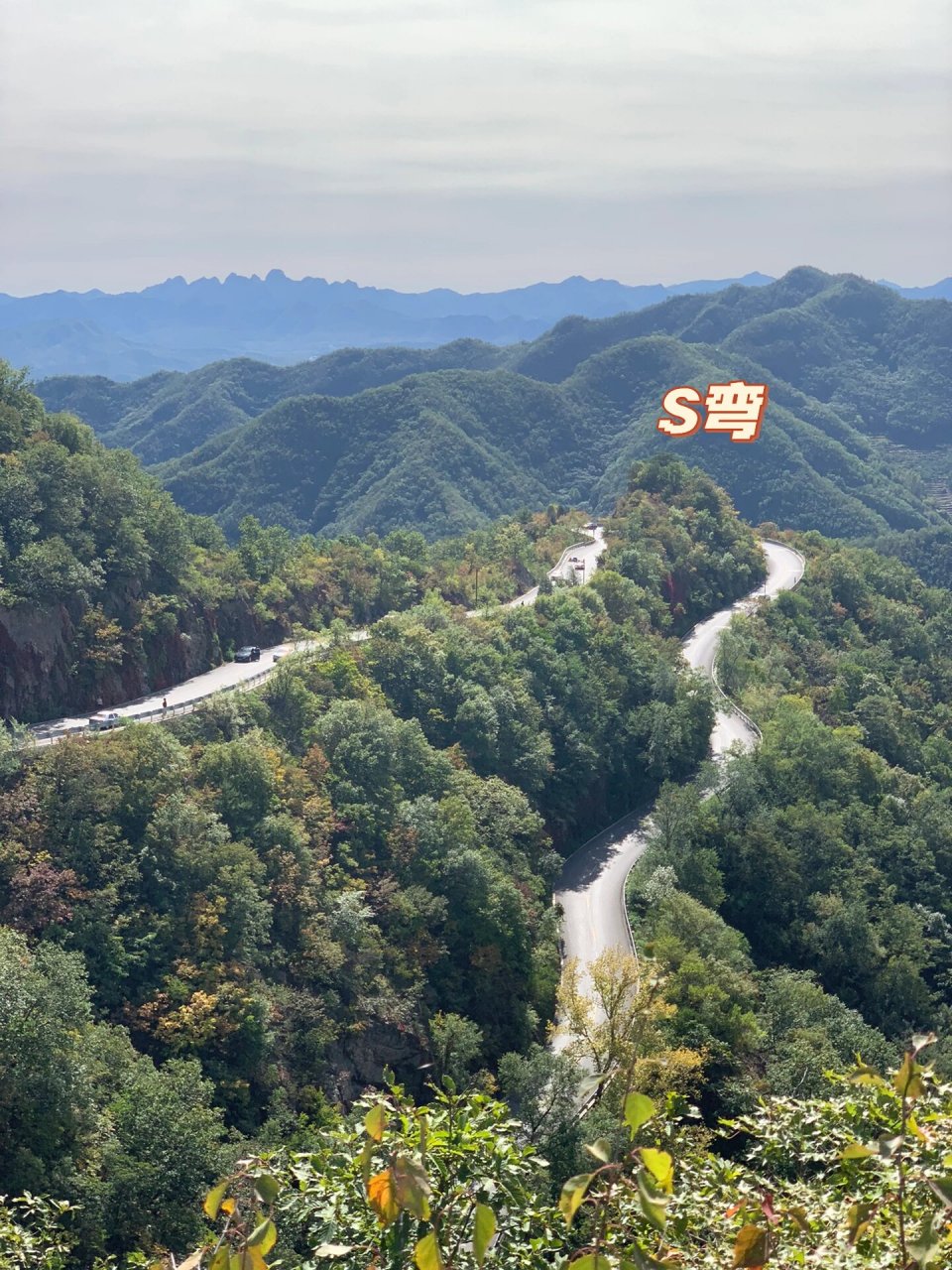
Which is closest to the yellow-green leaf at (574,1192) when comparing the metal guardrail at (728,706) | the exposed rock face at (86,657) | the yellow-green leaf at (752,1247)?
the yellow-green leaf at (752,1247)

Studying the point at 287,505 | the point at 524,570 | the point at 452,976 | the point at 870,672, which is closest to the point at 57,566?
the point at 452,976

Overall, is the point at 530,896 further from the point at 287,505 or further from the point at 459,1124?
the point at 287,505

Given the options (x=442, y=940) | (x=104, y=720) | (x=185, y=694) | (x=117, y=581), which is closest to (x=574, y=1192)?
(x=442, y=940)

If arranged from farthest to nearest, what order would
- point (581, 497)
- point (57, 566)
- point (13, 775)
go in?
point (581, 497), point (57, 566), point (13, 775)

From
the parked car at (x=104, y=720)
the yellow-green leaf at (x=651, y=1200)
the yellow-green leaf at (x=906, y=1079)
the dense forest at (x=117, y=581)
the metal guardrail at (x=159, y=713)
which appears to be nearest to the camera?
the yellow-green leaf at (x=651, y=1200)

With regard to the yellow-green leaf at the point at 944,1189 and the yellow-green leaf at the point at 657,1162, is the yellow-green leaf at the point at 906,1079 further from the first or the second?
the yellow-green leaf at the point at 657,1162

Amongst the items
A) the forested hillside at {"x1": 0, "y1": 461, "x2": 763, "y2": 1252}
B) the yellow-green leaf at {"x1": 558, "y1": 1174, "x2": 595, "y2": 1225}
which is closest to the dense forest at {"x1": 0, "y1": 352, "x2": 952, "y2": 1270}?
the forested hillside at {"x1": 0, "y1": 461, "x2": 763, "y2": 1252}

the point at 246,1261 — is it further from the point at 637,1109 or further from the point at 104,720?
the point at 104,720

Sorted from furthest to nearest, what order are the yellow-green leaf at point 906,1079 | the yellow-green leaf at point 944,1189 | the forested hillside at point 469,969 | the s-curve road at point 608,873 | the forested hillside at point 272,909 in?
1. the s-curve road at point 608,873
2. the forested hillside at point 272,909
3. the forested hillside at point 469,969
4. the yellow-green leaf at point 906,1079
5. the yellow-green leaf at point 944,1189
